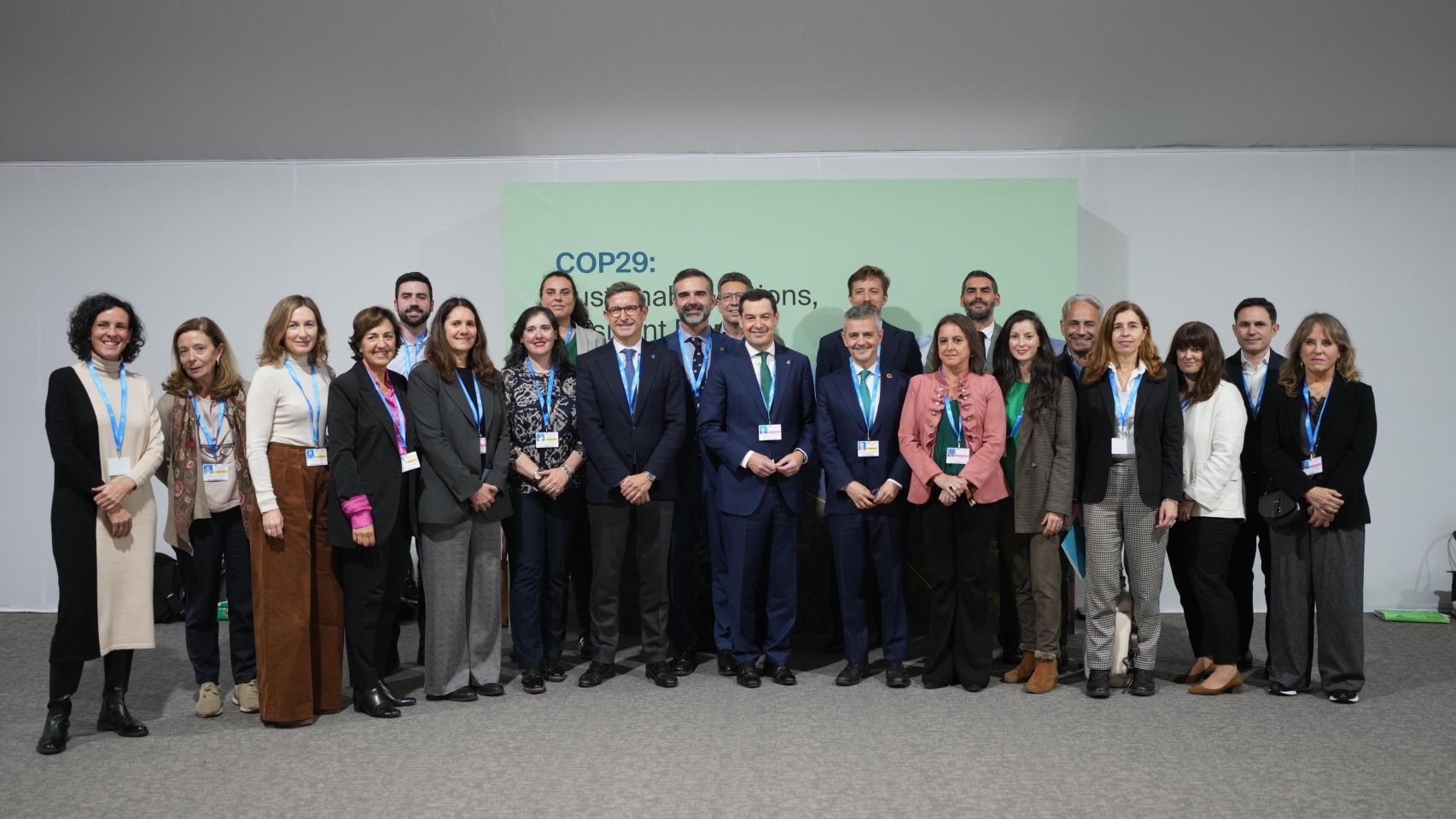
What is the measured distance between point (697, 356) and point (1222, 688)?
2.67 meters

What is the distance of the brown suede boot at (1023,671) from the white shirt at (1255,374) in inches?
57.9

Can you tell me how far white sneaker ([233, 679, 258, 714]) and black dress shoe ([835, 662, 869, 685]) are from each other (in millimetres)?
2373

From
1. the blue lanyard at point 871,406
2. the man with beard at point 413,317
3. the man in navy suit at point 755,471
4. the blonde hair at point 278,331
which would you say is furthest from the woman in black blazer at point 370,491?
the blue lanyard at point 871,406

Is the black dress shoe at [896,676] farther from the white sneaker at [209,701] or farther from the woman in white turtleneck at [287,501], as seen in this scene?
the white sneaker at [209,701]

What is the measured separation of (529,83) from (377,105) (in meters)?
0.92

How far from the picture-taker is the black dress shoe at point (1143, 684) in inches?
163

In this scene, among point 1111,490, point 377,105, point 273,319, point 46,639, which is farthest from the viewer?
point 377,105

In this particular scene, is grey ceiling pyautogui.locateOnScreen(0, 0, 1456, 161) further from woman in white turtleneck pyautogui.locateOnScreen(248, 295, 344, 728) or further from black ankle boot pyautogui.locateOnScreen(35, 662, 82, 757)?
black ankle boot pyautogui.locateOnScreen(35, 662, 82, 757)

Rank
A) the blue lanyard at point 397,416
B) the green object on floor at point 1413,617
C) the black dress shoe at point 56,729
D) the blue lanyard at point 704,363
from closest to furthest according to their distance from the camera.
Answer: the black dress shoe at point 56,729, the blue lanyard at point 397,416, the blue lanyard at point 704,363, the green object on floor at point 1413,617

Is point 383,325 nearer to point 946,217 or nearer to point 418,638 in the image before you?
point 418,638

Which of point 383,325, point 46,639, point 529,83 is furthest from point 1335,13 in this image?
point 46,639

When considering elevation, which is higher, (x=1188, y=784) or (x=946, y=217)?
(x=946, y=217)

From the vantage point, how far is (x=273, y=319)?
3.80 m

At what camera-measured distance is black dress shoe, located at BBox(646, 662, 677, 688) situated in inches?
170
